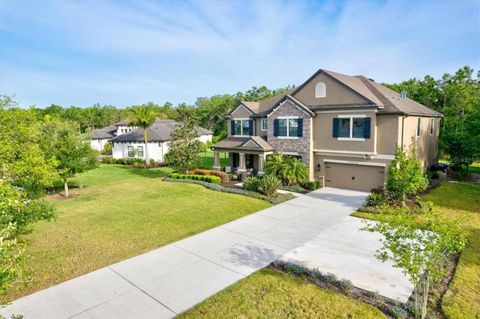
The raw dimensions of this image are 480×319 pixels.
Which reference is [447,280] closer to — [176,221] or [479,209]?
[479,209]

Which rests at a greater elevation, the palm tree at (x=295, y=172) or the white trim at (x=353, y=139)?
the white trim at (x=353, y=139)

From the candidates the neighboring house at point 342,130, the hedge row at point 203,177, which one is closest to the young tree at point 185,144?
the hedge row at point 203,177

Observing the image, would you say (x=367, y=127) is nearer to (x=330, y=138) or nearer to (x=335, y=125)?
(x=335, y=125)

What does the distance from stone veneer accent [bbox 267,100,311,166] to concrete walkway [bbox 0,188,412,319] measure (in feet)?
25.1

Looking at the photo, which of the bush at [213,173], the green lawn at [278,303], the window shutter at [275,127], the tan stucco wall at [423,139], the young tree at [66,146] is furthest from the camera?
the bush at [213,173]

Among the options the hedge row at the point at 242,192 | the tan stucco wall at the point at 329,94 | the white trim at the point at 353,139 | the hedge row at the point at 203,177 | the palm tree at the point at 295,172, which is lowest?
the hedge row at the point at 242,192

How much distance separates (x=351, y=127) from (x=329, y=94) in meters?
2.93

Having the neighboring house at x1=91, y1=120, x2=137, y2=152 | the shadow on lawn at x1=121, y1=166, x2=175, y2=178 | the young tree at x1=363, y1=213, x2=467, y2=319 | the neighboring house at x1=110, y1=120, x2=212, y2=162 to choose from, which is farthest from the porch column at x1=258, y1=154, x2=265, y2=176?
the neighboring house at x1=91, y1=120, x2=137, y2=152

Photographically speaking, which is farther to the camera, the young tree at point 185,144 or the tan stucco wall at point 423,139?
the young tree at point 185,144

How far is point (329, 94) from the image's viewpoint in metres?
21.1

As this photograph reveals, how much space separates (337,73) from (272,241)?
1526 centimetres

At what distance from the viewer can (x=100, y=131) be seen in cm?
5228

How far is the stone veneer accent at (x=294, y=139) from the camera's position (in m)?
22.0

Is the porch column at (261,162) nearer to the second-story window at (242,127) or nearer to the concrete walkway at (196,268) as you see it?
the second-story window at (242,127)
